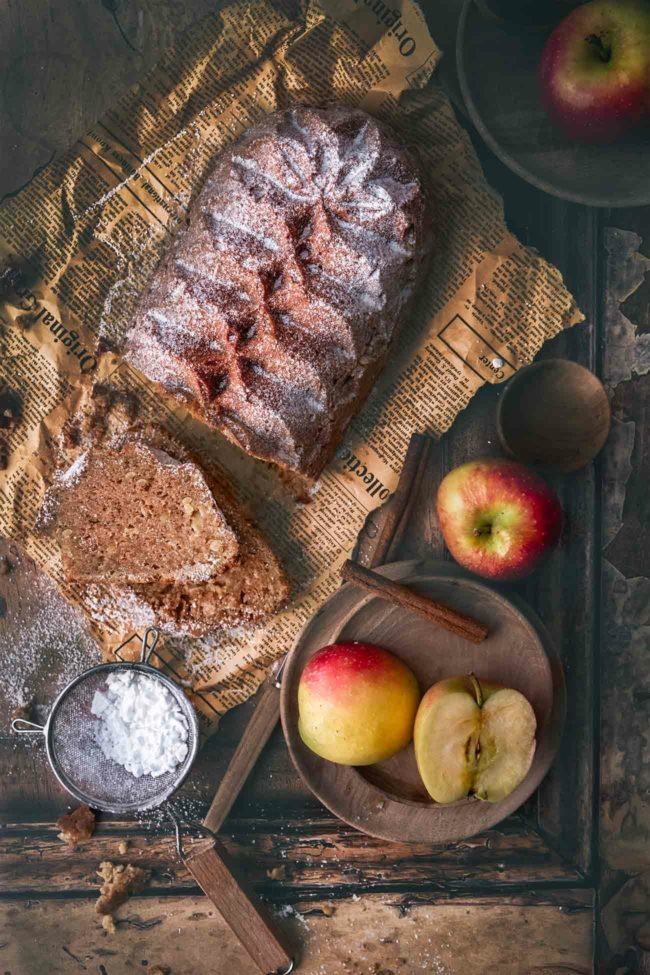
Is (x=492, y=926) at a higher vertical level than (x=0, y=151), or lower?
lower

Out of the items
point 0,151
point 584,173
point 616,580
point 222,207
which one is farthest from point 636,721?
point 0,151

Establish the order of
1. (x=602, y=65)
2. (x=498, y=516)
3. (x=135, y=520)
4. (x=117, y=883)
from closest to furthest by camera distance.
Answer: (x=602, y=65) < (x=498, y=516) < (x=135, y=520) < (x=117, y=883)

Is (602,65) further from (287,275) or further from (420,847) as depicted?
(420,847)

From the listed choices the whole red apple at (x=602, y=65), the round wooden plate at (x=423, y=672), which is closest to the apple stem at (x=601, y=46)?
the whole red apple at (x=602, y=65)

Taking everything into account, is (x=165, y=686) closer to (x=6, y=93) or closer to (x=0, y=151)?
(x=0, y=151)

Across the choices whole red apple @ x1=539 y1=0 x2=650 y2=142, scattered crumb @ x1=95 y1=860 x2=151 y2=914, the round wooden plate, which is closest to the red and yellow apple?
the round wooden plate

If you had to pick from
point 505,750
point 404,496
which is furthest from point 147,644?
point 505,750

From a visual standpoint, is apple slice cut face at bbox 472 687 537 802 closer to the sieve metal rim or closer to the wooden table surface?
the wooden table surface

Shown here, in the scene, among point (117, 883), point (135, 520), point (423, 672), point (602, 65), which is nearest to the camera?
point (602, 65)
